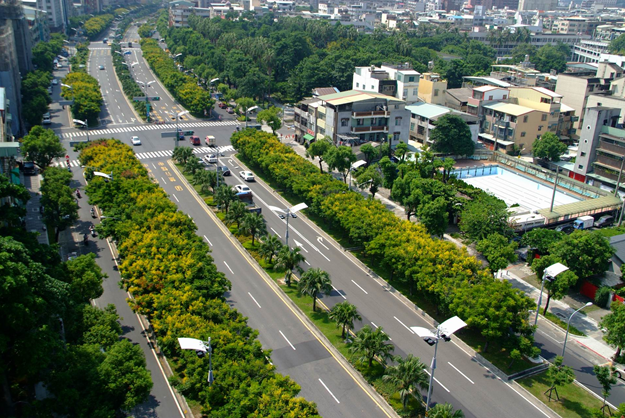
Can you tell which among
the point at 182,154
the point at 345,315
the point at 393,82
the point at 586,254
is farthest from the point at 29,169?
the point at 586,254

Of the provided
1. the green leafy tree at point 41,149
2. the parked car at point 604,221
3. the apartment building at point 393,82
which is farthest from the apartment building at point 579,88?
the green leafy tree at point 41,149

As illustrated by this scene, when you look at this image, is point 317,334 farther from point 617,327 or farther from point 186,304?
point 617,327

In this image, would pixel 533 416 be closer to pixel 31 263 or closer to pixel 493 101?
pixel 31 263

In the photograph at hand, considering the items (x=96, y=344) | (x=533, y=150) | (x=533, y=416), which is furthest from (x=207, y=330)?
(x=533, y=150)

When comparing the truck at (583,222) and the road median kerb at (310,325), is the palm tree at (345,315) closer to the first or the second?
the road median kerb at (310,325)

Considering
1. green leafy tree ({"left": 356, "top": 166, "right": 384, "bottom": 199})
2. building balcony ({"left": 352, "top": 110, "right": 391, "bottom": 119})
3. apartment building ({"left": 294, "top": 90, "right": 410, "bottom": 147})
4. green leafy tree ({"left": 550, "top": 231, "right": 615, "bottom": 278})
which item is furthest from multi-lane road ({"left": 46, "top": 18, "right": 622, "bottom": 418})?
building balcony ({"left": 352, "top": 110, "right": 391, "bottom": 119})
